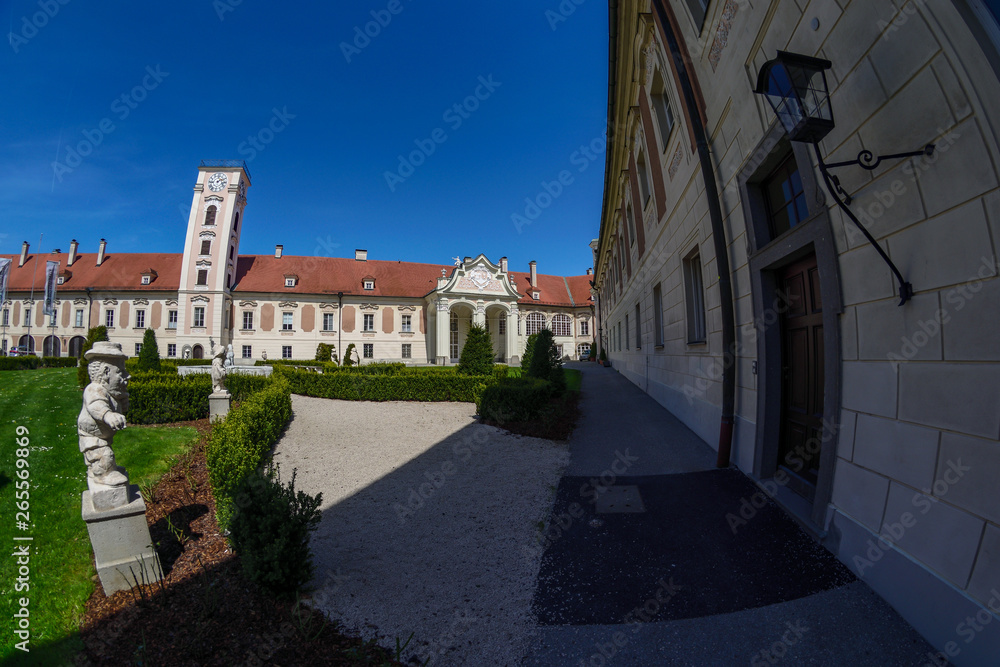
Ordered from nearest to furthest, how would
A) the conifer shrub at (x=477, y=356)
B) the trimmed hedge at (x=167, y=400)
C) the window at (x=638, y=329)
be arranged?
the trimmed hedge at (x=167, y=400) → the window at (x=638, y=329) → the conifer shrub at (x=477, y=356)

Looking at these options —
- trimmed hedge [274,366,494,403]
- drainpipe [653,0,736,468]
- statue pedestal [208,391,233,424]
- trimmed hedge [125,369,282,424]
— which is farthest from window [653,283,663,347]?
statue pedestal [208,391,233,424]

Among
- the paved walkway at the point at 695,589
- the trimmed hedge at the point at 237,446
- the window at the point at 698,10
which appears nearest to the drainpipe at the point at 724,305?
the paved walkway at the point at 695,589

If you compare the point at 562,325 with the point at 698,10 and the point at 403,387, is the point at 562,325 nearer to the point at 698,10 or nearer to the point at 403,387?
the point at 403,387

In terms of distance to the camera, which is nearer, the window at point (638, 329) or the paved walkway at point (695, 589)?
the paved walkway at point (695, 589)

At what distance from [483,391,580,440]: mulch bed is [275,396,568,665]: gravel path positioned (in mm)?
362

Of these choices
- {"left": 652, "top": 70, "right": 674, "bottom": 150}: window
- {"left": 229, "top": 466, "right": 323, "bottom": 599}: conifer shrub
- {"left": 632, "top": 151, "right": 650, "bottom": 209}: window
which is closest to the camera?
{"left": 229, "top": 466, "right": 323, "bottom": 599}: conifer shrub

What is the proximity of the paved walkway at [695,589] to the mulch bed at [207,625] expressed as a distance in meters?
1.46

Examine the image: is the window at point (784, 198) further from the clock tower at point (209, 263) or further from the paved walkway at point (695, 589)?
the clock tower at point (209, 263)

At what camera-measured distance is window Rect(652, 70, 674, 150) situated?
9023 millimetres

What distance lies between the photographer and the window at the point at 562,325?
50.0 meters

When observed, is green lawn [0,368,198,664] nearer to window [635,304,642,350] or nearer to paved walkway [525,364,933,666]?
paved walkway [525,364,933,666]

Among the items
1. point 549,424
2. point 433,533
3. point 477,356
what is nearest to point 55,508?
point 433,533

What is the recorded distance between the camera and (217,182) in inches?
1574

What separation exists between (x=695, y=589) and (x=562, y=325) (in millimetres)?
47406
